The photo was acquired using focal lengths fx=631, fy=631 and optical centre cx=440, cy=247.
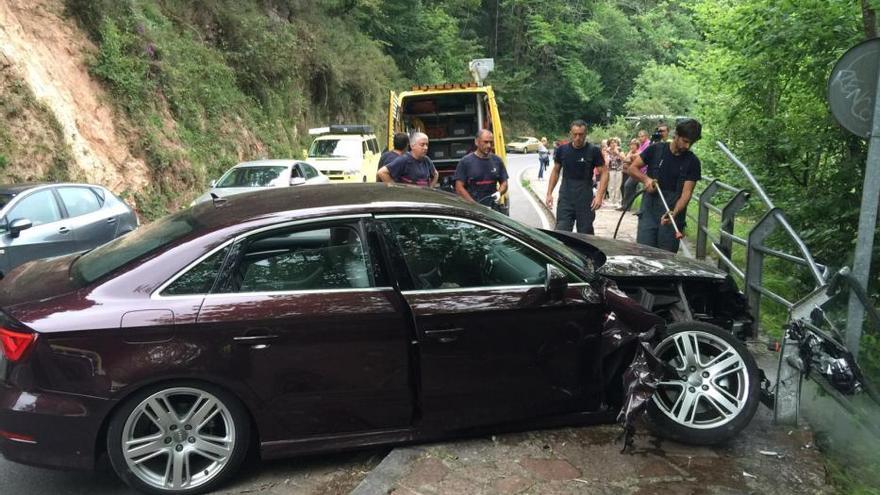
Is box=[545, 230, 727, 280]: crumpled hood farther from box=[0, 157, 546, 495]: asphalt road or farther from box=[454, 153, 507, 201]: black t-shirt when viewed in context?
box=[454, 153, 507, 201]: black t-shirt

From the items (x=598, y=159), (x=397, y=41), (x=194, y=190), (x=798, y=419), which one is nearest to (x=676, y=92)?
(x=397, y=41)

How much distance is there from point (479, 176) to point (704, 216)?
2.81 m

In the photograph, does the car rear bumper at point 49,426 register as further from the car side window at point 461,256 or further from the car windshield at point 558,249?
the car windshield at point 558,249

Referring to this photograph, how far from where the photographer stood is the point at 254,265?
10.9 feet

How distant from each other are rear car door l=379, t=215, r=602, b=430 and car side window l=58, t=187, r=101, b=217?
590 cm

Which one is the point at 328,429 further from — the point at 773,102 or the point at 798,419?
the point at 773,102

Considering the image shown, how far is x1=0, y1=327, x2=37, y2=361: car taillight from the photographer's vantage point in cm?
295

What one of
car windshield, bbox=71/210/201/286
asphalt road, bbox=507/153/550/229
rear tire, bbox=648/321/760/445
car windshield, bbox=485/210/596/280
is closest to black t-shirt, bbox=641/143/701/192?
car windshield, bbox=485/210/596/280

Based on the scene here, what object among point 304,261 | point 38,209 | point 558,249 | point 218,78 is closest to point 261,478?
point 304,261

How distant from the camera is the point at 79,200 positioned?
7.89 metres

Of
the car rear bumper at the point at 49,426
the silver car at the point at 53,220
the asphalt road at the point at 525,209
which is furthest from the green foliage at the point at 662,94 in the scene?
the car rear bumper at the point at 49,426

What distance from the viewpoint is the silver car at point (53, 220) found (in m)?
6.57

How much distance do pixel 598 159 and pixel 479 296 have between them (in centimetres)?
412

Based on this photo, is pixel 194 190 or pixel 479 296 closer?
pixel 479 296
